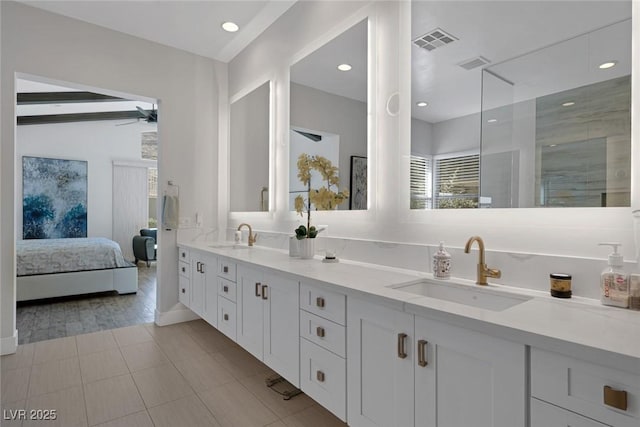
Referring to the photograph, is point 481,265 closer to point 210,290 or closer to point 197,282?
point 210,290

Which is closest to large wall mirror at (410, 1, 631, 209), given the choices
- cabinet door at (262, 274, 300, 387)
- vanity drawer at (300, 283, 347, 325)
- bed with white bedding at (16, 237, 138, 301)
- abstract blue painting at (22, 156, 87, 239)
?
vanity drawer at (300, 283, 347, 325)

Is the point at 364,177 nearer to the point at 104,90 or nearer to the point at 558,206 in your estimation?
the point at 558,206

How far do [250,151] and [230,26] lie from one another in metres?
1.16

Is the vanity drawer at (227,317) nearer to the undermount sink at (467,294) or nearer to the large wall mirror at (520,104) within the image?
the undermount sink at (467,294)

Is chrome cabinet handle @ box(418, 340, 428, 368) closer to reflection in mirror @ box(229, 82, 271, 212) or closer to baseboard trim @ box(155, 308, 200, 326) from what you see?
reflection in mirror @ box(229, 82, 271, 212)

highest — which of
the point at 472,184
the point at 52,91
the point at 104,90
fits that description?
the point at 52,91

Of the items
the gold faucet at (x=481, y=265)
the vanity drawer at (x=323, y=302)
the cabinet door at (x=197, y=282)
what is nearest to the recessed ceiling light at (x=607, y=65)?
the gold faucet at (x=481, y=265)

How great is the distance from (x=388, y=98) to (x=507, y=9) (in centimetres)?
69

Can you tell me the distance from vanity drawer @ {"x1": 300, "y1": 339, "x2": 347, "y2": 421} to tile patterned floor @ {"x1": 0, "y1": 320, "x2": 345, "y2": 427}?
0.37 metres

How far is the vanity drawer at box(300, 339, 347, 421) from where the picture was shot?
1.46 meters

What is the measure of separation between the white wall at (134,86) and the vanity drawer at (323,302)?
7.82 feet

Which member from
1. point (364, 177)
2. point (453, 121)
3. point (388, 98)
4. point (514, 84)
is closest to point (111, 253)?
point (364, 177)

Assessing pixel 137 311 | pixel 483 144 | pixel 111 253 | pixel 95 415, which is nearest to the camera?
pixel 483 144

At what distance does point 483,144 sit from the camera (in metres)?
1.55
